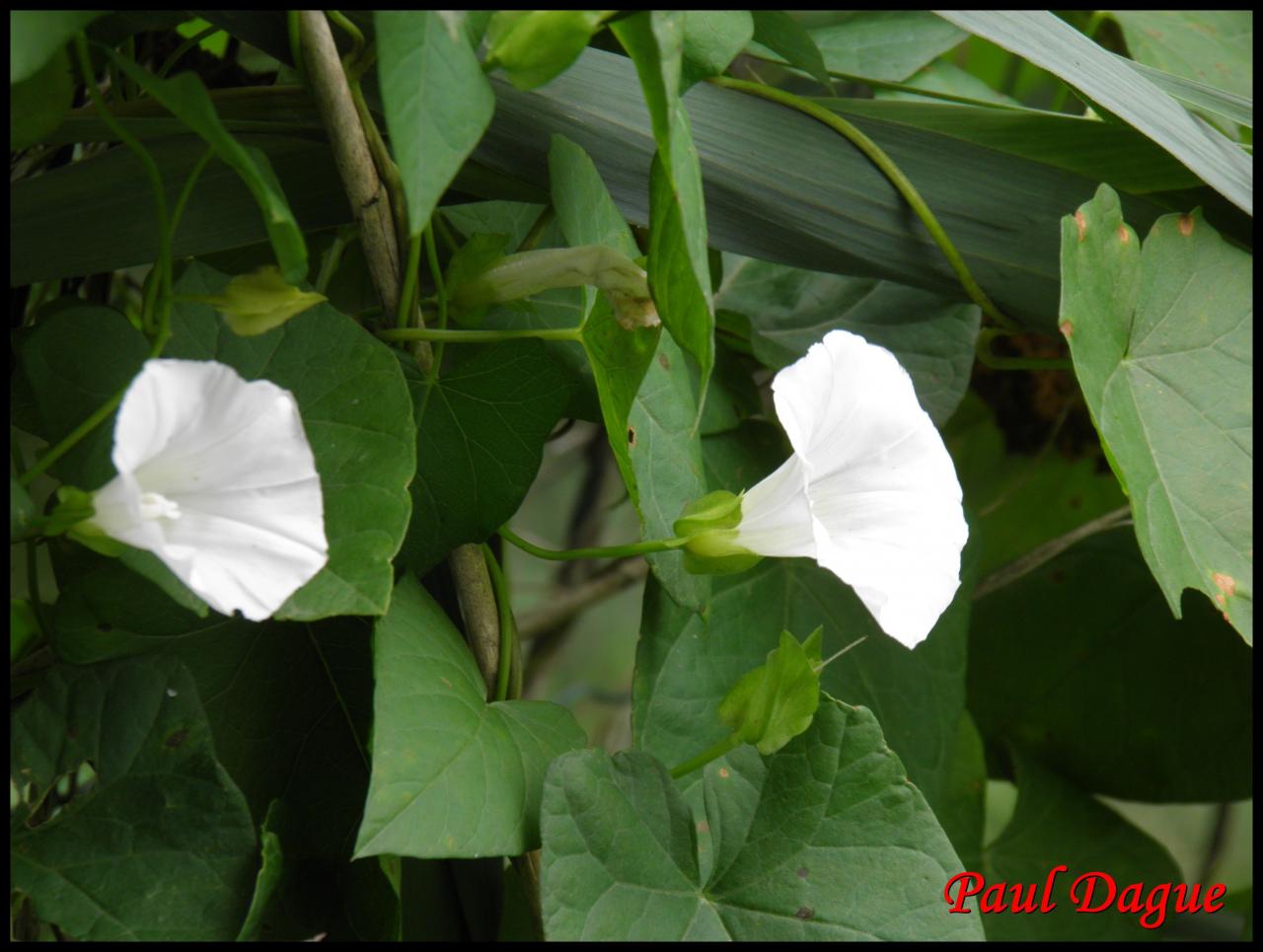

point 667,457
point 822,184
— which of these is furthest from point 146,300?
point 822,184

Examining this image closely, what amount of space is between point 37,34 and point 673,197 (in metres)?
0.21

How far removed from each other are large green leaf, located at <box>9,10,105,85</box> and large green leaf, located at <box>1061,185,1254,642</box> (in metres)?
0.41

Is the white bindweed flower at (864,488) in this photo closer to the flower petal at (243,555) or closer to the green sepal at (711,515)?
the green sepal at (711,515)

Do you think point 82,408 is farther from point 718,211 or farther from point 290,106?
point 718,211

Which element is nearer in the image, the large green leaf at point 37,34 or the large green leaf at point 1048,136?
the large green leaf at point 37,34

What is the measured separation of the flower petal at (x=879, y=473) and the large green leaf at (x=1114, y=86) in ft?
0.64

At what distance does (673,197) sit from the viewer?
1.24 feet

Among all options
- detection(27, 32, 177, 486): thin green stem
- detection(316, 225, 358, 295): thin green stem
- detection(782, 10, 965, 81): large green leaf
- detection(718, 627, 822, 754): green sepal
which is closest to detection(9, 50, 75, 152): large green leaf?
detection(27, 32, 177, 486): thin green stem

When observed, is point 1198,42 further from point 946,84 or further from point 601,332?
point 601,332

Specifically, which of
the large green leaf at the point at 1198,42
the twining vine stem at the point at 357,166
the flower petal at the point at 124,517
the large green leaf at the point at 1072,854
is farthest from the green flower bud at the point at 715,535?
the large green leaf at the point at 1198,42

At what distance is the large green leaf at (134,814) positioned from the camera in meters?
0.39

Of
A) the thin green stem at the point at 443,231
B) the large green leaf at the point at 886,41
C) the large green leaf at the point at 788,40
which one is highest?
the large green leaf at the point at 788,40

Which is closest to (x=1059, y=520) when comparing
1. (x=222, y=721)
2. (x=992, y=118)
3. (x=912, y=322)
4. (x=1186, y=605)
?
(x=1186, y=605)

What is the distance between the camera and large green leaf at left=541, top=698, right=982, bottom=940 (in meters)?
0.43
